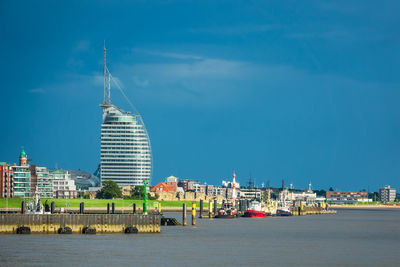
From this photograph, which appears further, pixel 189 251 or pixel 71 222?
pixel 71 222

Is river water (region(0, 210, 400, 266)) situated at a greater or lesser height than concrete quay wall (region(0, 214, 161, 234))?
lesser

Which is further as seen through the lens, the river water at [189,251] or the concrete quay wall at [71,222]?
the concrete quay wall at [71,222]

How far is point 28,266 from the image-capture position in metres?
72.5

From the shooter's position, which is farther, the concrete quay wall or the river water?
the concrete quay wall

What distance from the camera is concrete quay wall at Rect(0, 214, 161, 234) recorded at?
103500mm

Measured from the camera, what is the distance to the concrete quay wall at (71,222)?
340 feet

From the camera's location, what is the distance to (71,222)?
105500mm

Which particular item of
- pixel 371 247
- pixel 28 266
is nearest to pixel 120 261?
pixel 28 266

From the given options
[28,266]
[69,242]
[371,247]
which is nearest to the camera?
[28,266]

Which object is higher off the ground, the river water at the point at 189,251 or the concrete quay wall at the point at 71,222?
the concrete quay wall at the point at 71,222

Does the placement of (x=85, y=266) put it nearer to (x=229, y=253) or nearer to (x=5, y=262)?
(x=5, y=262)

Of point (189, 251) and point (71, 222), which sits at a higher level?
point (71, 222)

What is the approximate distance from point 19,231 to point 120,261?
3096cm

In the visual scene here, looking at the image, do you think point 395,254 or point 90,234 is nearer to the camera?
point 395,254
